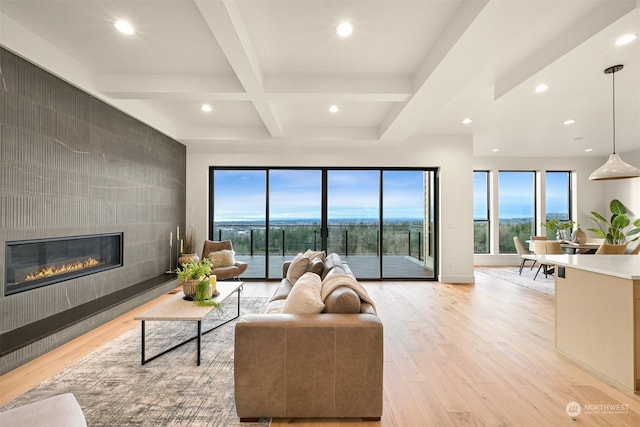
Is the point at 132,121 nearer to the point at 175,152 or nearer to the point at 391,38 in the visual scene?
the point at 175,152

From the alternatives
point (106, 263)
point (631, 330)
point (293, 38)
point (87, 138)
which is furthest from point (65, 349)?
point (631, 330)

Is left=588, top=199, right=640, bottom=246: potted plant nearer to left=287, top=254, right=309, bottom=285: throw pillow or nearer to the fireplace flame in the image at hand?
left=287, top=254, right=309, bottom=285: throw pillow

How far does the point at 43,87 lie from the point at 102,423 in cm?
307

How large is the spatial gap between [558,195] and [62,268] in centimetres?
1039

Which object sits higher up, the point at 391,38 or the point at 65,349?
the point at 391,38

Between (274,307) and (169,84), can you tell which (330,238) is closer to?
(274,307)

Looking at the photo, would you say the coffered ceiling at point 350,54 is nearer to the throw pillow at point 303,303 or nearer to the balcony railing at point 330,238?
the throw pillow at point 303,303

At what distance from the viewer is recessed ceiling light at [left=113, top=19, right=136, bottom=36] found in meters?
2.75

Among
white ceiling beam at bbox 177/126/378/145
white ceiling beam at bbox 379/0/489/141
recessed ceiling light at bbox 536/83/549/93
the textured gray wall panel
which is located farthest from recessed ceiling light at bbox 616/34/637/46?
the textured gray wall panel

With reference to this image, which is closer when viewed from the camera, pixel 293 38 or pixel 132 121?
pixel 293 38

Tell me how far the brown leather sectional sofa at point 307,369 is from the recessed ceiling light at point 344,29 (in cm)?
235

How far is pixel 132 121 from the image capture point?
470 centimetres

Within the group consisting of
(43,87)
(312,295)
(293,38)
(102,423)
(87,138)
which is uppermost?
(293,38)

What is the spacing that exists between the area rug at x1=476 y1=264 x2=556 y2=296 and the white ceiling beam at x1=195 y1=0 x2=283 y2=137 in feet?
18.2
